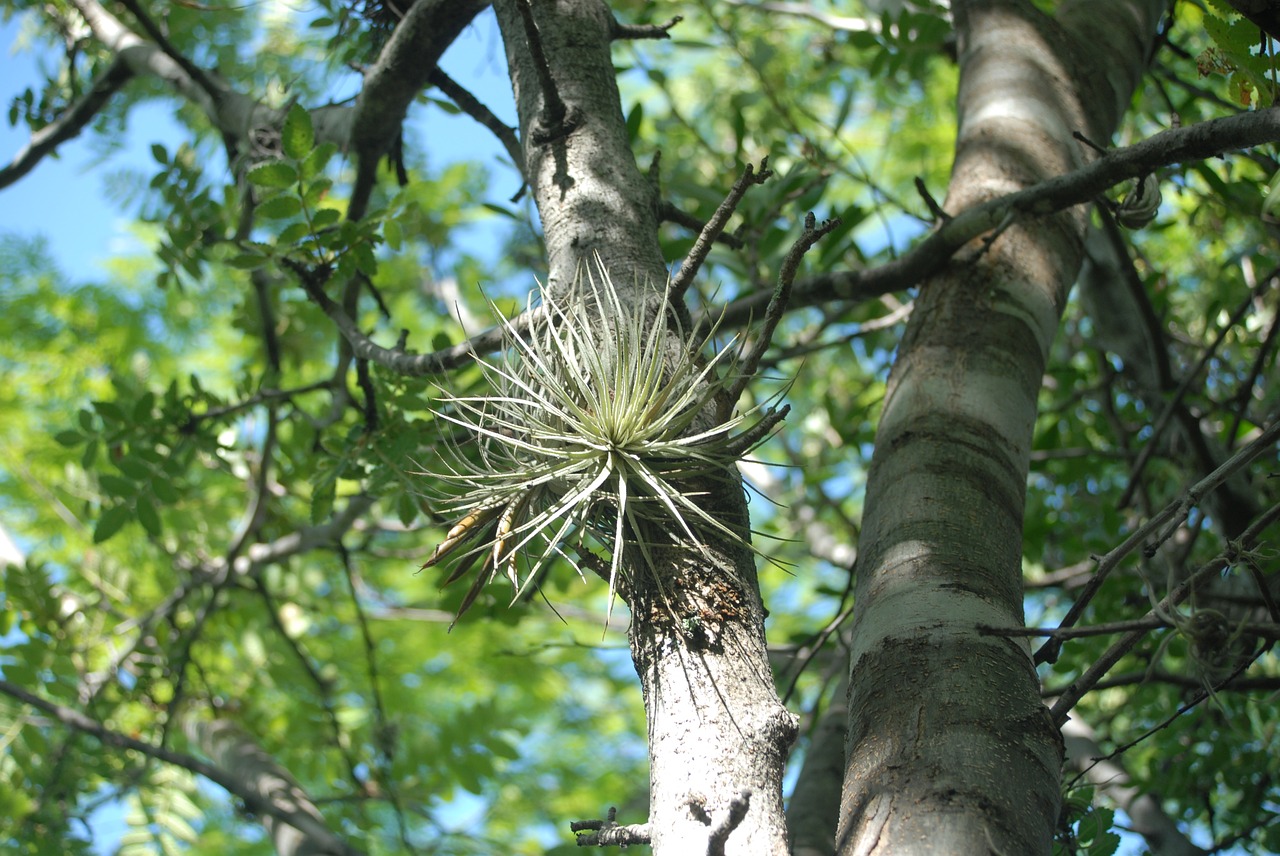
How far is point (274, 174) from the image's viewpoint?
195 centimetres

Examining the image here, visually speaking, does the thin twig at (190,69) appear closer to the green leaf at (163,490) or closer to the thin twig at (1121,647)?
the green leaf at (163,490)

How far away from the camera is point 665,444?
1.30 metres

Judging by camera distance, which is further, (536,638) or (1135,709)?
(536,638)

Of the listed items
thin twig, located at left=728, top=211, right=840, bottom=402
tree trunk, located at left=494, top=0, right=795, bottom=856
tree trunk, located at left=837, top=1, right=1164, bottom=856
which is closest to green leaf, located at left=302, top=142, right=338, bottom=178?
tree trunk, located at left=494, top=0, right=795, bottom=856

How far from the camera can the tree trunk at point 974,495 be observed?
3.53 feet

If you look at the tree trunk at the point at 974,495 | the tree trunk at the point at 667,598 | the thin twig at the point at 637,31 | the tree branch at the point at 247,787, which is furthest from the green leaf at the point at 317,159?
the tree branch at the point at 247,787

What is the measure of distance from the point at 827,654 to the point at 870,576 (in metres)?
2.15

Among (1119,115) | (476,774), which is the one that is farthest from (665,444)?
(476,774)

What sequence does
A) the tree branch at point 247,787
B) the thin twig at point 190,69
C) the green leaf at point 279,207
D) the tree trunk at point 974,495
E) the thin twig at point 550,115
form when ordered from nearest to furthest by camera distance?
the tree trunk at point 974,495
the thin twig at point 550,115
the green leaf at point 279,207
the thin twig at point 190,69
the tree branch at point 247,787

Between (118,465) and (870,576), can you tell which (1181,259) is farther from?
(118,465)

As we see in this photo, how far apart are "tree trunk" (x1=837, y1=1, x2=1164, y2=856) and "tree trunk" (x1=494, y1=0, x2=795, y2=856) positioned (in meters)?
0.14

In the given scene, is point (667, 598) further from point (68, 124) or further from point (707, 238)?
point (68, 124)

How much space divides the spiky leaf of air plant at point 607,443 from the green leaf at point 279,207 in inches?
28.6

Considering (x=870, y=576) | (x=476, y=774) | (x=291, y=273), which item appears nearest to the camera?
(x=870, y=576)
